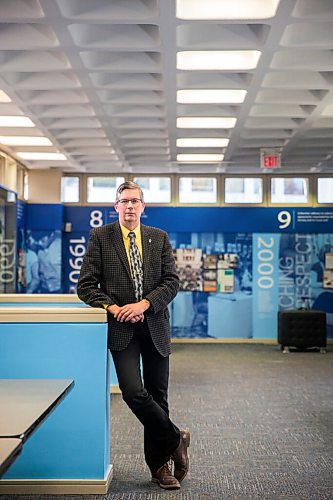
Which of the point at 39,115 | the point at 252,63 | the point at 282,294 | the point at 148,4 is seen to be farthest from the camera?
the point at 282,294

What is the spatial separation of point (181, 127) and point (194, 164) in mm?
3117

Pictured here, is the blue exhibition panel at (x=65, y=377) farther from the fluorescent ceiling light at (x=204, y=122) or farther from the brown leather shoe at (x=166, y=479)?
the fluorescent ceiling light at (x=204, y=122)

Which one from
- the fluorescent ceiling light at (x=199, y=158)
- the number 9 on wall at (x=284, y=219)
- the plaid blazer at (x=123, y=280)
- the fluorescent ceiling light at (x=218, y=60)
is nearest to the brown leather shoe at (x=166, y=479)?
the plaid blazer at (x=123, y=280)

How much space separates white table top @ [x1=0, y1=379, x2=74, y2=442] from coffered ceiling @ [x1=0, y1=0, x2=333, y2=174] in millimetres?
2764

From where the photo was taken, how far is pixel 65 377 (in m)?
3.70

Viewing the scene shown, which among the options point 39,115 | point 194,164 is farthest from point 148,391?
point 194,164

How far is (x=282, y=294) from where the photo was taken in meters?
12.3

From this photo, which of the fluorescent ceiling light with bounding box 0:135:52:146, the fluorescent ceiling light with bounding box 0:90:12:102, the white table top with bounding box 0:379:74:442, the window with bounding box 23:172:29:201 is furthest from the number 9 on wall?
the white table top with bounding box 0:379:74:442

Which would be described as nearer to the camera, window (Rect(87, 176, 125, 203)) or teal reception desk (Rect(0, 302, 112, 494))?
teal reception desk (Rect(0, 302, 112, 494))

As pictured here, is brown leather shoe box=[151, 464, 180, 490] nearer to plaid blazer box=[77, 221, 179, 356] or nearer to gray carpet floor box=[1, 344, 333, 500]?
gray carpet floor box=[1, 344, 333, 500]

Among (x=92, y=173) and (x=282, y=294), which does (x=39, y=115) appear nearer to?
(x=92, y=173)

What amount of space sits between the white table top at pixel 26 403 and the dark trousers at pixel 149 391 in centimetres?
97

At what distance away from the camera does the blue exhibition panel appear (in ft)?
12.1

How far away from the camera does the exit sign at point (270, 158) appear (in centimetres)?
980
